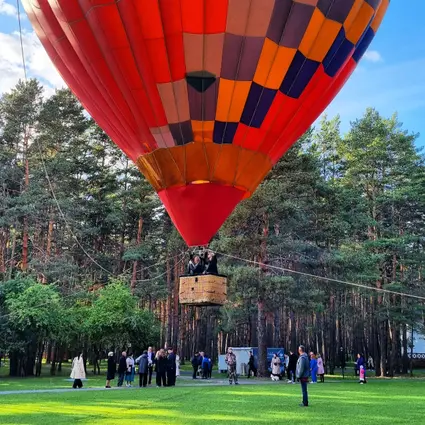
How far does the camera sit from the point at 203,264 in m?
9.23

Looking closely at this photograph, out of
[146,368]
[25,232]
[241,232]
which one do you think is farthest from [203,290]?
[25,232]

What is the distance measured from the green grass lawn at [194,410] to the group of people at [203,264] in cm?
231

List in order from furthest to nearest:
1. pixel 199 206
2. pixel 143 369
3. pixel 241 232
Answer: pixel 241 232 → pixel 143 369 → pixel 199 206

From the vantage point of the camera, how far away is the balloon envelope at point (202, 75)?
8.59 metres

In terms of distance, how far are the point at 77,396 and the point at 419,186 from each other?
28.3 m

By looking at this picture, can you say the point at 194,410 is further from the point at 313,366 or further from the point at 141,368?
the point at 313,366

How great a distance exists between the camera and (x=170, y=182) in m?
9.46

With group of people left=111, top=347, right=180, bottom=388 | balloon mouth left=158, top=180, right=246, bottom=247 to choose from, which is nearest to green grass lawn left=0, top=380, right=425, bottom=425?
group of people left=111, top=347, right=180, bottom=388

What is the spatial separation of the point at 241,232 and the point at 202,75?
49.9ft

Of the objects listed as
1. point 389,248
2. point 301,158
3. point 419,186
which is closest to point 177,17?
point 301,158

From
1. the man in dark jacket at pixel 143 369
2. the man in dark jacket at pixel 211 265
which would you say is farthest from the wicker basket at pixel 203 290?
the man in dark jacket at pixel 143 369

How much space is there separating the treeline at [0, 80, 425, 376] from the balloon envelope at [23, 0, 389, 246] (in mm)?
12688

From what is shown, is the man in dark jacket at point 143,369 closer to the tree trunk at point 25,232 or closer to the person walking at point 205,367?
the person walking at point 205,367

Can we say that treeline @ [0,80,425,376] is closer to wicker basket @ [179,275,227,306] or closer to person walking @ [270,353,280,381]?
person walking @ [270,353,280,381]
